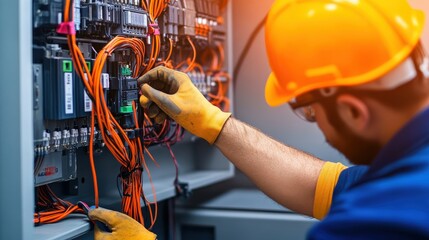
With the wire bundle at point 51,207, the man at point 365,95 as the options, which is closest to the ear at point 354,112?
the man at point 365,95

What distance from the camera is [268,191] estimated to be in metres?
1.67

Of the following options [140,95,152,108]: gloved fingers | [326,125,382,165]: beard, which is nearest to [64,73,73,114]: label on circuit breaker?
[140,95,152,108]: gloved fingers

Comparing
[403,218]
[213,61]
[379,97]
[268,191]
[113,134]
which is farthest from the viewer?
[213,61]

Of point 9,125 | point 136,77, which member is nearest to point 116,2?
point 136,77

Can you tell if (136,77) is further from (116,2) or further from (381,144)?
(381,144)

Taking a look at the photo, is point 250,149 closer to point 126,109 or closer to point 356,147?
point 126,109

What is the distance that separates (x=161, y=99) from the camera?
154 centimetres

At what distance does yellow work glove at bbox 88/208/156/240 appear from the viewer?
4.95ft

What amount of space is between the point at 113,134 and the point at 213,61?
964 mm

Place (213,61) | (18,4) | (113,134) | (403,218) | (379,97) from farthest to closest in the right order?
(213,61), (113,134), (18,4), (379,97), (403,218)

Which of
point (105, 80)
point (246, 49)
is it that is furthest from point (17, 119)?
point (246, 49)

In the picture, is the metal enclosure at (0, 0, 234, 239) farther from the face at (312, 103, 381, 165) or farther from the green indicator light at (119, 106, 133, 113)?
the face at (312, 103, 381, 165)

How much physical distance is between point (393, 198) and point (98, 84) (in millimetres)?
860

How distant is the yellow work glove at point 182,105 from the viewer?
1572 mm
